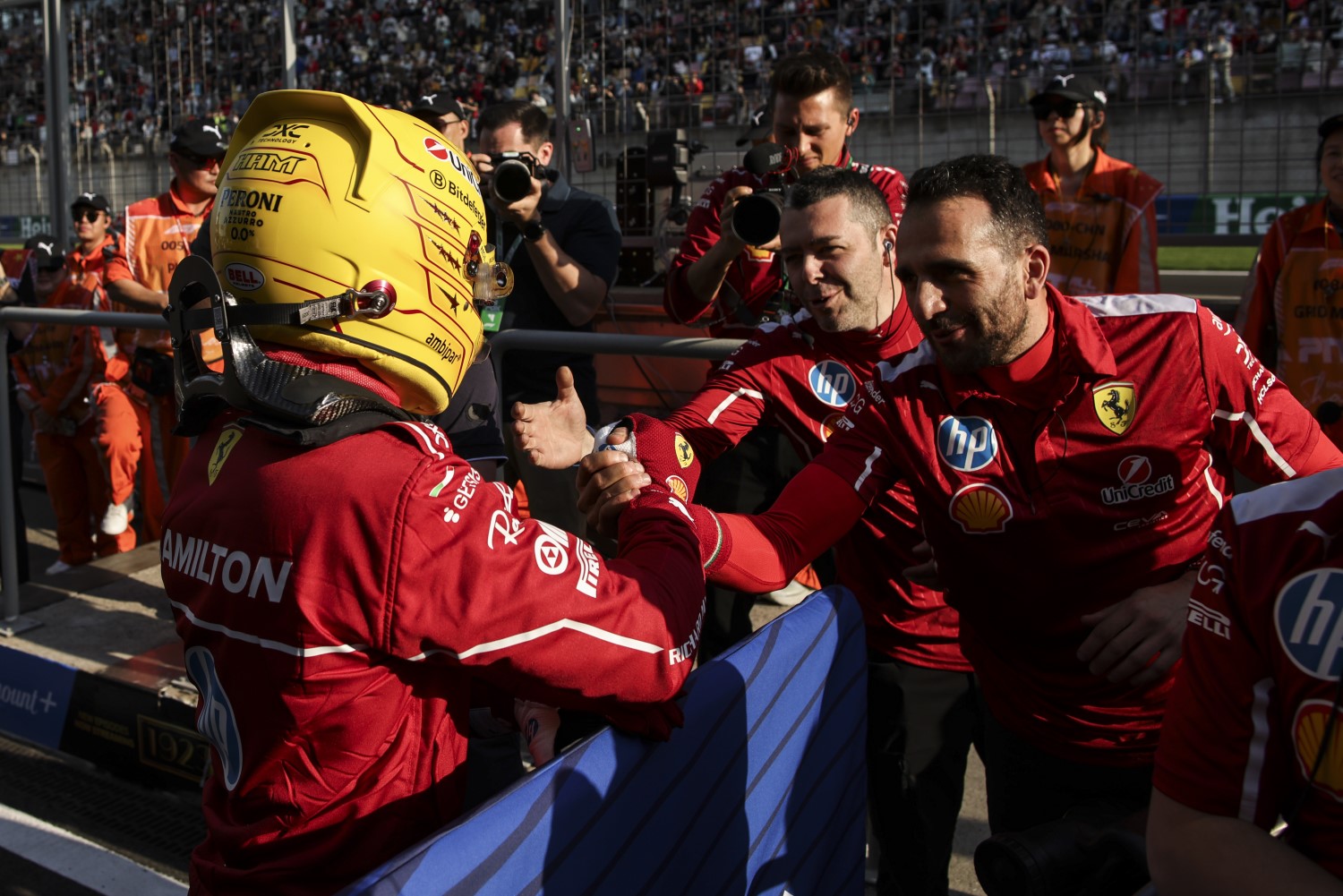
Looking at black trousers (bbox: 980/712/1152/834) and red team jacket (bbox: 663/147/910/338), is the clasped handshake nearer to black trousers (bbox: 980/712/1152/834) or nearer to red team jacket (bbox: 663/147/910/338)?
black trousers (bbox: 980/712/1152/834)

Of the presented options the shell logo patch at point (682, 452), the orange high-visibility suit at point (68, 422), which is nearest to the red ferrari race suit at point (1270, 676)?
the shell logo patch at point (682, 452)

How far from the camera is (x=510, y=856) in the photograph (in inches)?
55.7

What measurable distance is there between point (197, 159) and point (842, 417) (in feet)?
14.4

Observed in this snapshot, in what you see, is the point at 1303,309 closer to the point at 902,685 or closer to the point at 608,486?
the point at 902,685

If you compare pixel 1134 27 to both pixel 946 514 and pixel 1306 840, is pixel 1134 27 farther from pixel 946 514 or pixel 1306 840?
pixel 1306 840

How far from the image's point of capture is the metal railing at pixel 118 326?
321 centimetres

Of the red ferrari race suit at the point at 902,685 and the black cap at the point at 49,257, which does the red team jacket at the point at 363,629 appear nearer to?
the red ferrari race suit at the point at 902,685

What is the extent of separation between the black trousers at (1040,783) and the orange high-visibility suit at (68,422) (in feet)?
18.8

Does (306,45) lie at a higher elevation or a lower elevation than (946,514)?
higher

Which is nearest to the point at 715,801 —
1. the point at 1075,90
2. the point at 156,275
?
the point at 1075,90

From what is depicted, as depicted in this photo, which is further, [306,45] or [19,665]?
[306,45]

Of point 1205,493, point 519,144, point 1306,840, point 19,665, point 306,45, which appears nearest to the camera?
point 1306,840

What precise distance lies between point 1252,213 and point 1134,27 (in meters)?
1.66

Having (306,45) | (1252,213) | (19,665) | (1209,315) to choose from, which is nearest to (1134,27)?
(1252,213)
